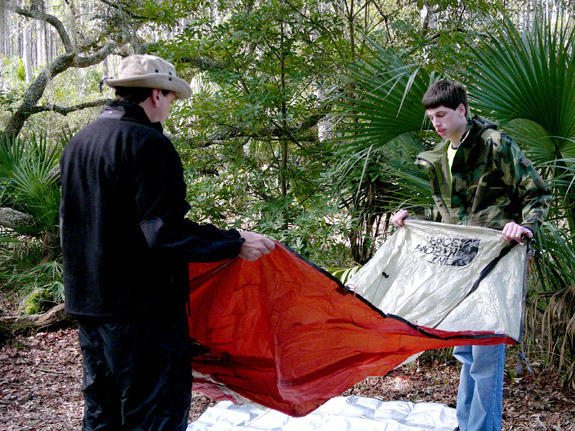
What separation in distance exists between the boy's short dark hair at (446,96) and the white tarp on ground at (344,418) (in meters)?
1.84

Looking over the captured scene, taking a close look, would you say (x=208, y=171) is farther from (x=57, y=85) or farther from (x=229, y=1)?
(x=57, y=85)

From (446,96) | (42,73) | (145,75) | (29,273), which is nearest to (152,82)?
(145,75)

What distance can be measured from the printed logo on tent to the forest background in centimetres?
71

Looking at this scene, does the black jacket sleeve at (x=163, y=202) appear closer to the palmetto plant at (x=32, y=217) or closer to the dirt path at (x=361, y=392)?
the dirt path at (x=361, y=392)

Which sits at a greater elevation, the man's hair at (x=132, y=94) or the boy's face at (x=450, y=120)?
the man's hair at (x=132, y=94)

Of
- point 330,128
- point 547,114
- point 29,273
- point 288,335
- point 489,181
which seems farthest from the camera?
point 29,273

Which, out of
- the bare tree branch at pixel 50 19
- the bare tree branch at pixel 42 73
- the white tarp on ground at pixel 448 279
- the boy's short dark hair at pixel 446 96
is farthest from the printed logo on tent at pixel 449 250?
the bare tree branch at pixel 50 19

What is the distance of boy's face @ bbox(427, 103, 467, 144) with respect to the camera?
8.44 feet

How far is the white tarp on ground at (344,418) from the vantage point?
323 cm

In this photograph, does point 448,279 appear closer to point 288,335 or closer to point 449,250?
point 449,250

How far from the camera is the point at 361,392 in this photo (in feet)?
12.9

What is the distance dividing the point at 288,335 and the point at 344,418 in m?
1.27

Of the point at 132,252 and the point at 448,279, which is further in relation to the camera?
the point at 448,279

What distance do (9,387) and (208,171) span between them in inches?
96.8
